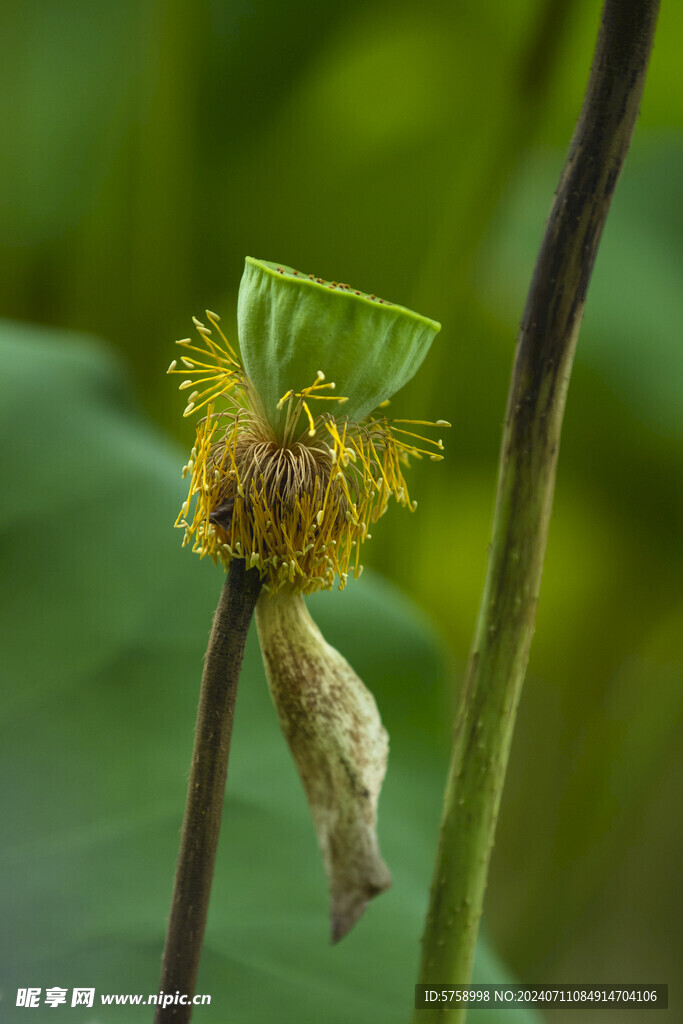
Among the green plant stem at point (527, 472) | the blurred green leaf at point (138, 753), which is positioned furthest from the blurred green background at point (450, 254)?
the green plant stem at point (527, 472)

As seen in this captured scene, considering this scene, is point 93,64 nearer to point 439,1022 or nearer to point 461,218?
point 461,218

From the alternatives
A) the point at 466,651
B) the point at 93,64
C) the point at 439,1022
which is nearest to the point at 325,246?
the point at 93,64

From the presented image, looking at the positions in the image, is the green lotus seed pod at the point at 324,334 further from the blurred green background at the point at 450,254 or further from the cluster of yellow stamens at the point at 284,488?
the blurred green background at the point at 450,254

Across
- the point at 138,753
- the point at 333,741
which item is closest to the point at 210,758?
the point at 333,741

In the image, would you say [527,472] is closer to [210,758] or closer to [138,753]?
[210,758]

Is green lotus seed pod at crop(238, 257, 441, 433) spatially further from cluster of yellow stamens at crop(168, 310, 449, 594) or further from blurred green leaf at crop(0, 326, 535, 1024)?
blurred green leaf at crop(0, 326, 535, 1024)
